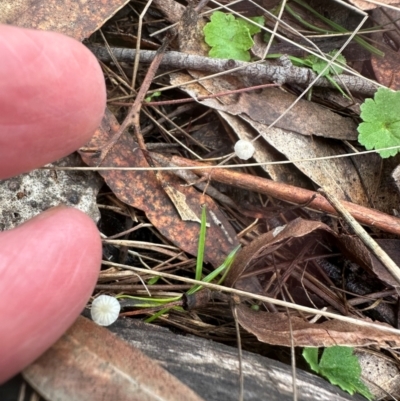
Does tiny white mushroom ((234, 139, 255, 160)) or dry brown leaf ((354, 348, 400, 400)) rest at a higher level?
tiny white mushroom ((234, 139, 255, 160))

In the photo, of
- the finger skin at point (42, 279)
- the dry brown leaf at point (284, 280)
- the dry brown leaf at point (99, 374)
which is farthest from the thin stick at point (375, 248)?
the finger skin at point (42, 279)

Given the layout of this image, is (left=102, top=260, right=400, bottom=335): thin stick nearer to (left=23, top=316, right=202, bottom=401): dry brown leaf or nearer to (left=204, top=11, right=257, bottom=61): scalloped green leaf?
(left=23, top=316, right=202, bottom=401): dry brown leaf

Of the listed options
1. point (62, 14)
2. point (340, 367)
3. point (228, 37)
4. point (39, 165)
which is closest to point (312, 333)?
point (340, 367)

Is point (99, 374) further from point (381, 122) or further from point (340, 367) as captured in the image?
point (381, 122)

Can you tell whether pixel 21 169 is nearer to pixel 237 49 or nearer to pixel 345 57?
pixel 237 49

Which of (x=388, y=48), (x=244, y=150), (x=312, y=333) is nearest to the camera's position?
(x=312, y=333)

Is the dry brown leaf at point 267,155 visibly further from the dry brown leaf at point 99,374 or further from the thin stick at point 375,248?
the dry brown leaf at point 99,374

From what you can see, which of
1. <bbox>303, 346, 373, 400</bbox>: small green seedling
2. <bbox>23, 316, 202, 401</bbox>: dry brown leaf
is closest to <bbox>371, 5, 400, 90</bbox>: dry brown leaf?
<bbox>303, 346, 373, 400</bbox>: small green seedling
